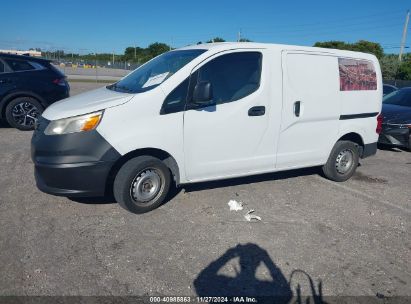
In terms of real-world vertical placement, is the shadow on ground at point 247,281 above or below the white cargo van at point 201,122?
below

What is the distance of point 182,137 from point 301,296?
2061 millimetres

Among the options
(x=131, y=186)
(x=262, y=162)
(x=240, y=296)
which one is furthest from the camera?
(x=262, y=162)

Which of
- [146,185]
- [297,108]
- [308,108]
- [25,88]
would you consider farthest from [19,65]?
[308,108]

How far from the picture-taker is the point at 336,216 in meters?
4.30

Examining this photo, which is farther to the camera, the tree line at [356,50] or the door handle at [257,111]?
the tree line at [356,50]

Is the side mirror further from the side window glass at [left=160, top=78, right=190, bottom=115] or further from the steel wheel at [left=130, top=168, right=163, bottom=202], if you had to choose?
the steel wheel at [left=130, top=168, right=163, bottom=202]

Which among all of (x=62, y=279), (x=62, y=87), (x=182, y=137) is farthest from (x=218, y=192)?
(x=62, y=87)

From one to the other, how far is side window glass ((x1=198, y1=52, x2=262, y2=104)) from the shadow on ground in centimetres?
185

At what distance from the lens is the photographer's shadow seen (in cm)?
279

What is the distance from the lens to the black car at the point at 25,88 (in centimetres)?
751

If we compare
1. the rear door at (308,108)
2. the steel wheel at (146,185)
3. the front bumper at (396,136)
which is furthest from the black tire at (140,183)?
the front bumper at (396,136)

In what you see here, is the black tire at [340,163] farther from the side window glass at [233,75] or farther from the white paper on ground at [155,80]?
the white paper on ground at [155,80]

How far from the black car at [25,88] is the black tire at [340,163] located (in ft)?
20.2

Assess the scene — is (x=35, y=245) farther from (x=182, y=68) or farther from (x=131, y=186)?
(x=182, y=68)
